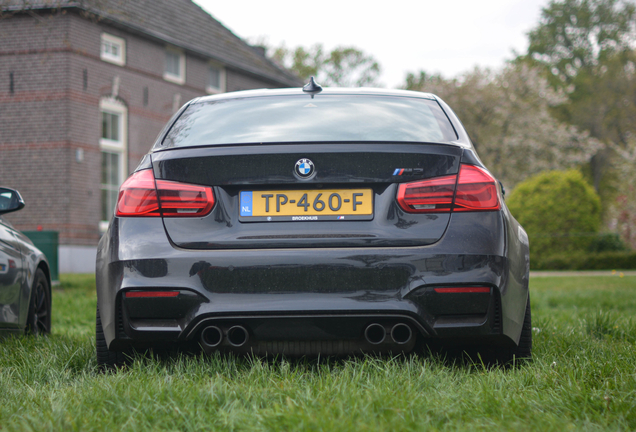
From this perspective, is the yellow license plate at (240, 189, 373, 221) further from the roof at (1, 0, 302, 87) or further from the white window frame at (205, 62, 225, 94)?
the white window frame at (205, 62, 225, 94)

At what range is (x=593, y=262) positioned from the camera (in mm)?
23109

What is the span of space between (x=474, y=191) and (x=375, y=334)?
0.78 metres

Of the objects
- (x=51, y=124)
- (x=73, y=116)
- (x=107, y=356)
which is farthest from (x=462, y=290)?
(x=51, y=124)

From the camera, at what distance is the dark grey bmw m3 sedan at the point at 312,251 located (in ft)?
10.0

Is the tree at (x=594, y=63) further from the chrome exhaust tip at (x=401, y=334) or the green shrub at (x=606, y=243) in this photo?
the chrome exhaust tip at (x=401, y=334)

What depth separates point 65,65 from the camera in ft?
71.7

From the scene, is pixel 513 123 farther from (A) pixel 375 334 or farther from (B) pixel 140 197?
(B) pixel 140 197

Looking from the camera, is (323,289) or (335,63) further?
(335,63)

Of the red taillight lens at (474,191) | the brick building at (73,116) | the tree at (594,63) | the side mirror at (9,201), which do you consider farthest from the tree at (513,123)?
the red taillight lens at (474,191)

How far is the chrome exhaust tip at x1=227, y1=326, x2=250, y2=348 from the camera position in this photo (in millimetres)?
3117

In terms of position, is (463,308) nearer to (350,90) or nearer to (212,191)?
(212,191)

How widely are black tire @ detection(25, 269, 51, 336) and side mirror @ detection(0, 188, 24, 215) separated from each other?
2.10 ft

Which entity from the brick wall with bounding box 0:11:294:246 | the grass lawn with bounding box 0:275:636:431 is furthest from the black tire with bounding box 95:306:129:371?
the brick wall with bounding box 0:11:294:246

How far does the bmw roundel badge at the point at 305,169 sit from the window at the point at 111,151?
21028 millimetres
